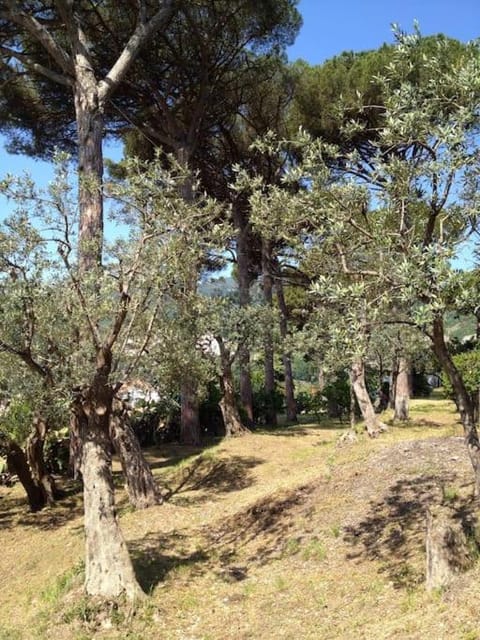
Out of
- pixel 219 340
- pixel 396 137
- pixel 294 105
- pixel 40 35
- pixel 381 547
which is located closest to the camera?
pixel 396 137

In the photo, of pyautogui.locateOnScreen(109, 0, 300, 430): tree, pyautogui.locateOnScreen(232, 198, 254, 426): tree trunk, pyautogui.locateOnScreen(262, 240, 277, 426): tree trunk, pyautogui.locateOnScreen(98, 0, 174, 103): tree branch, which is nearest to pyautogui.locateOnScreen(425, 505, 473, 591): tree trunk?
pyautogui.locateOnScreen(109, 0, 300, 430): tree

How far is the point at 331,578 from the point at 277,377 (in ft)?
89.6

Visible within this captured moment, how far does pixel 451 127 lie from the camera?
5.72 metres

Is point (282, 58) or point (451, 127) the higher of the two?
point (282, 58)

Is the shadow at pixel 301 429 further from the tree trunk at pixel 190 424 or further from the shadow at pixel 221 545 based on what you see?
the shadow at pixel 221 545

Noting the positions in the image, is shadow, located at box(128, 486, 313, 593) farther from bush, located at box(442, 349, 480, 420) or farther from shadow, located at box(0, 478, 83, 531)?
bush, located at box(442, 349, 480, 420)

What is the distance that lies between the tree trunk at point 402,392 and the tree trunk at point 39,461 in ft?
35.6

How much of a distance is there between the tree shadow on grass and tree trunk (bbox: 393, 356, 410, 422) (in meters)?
8.66

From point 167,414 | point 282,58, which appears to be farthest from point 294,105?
point 167,414

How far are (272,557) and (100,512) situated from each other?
9.37 feet

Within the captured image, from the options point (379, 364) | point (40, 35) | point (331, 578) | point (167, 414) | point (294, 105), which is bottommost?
point (331, 578)

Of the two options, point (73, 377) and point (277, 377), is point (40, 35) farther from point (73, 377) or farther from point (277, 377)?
point (277, 377)

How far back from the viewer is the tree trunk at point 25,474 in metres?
11.8

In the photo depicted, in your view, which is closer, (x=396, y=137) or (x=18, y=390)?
(x=396, y=137)
